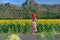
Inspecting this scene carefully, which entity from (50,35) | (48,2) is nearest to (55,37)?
(50,35)

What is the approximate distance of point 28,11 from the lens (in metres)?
13.2

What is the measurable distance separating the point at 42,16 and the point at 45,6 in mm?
608

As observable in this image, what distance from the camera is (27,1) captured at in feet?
41.7

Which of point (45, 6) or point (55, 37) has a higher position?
point (55, 37)

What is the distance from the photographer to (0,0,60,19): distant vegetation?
12797 mm

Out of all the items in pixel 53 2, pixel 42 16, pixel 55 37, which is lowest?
pixel 42 16

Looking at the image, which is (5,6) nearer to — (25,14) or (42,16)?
(25,14)

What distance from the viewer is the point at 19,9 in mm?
13023

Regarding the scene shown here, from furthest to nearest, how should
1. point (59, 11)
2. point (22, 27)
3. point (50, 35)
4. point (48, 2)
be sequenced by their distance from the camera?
point (59, 11) < point (48, 2) < point (22, 27) < point (50, 35)

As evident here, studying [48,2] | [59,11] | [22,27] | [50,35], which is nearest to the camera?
[50,35]

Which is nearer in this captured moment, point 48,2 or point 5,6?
point 48,2

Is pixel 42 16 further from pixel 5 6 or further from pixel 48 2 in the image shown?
pixel 5 6

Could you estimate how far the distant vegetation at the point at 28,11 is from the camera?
12797 mm

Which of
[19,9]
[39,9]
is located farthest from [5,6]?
[39,9]
